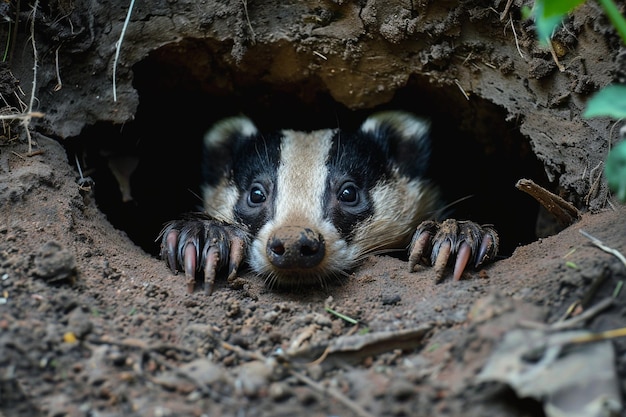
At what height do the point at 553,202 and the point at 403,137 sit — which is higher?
the point at 403,137

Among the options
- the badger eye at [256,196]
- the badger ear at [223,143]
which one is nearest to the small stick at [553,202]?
the badger eye at [256,196]

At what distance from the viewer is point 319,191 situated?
4.15m

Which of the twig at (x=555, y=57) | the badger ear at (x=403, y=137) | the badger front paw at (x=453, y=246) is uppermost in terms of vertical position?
the twig at (x=555, y=57)

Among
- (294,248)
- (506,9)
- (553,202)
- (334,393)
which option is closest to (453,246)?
(553,202)

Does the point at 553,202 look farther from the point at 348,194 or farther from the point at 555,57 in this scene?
the point at 348,194

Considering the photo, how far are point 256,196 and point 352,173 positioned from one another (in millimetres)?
686

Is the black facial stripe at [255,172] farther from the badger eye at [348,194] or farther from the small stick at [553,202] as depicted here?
the small stick at [553,202]

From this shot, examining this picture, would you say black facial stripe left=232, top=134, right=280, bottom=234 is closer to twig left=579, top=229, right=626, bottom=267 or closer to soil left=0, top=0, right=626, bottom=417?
soil left=0, top=0, right=626, bottom=417

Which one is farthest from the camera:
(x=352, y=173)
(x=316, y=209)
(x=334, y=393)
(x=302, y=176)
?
(x=352, y=173)

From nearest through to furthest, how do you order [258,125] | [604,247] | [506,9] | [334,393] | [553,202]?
[334,393], [604,247], [553,202], [506,9], [258,125]

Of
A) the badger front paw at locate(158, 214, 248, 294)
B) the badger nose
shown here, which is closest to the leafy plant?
the badger nose

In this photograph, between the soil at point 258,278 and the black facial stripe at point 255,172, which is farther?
the black facial stripe at point 255,172

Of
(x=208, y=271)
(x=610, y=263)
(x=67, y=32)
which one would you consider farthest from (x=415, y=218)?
(x=67, y=32)

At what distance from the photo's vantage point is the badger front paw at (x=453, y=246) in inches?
133
